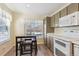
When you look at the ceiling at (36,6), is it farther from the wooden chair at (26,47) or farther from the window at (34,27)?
the window at (34,27)

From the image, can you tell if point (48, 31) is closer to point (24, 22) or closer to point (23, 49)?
point (24, 22)

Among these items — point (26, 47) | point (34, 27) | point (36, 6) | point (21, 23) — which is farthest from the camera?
point (34, 27)

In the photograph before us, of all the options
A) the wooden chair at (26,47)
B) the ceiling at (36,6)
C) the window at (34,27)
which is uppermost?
the ceiling at (36,6)

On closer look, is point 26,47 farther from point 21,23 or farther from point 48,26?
point 21,23

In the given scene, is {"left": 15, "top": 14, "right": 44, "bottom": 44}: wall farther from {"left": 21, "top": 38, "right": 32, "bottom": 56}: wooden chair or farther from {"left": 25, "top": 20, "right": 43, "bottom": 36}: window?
{"left": 21, "top": 38, "right": 32, "bottom": 56}: wooden chair

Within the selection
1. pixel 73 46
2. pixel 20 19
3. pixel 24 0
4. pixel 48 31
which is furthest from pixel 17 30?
pixel 24 0

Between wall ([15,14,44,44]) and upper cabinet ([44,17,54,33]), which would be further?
wall ([15,14,44,44])

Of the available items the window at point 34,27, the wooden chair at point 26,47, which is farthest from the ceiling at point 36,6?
the window at point 34,27

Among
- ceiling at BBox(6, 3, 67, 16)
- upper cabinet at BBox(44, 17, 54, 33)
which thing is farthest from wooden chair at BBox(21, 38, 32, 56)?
upper cabinet at BBox(44, 17, 54, 33)

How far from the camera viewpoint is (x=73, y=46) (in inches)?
85.5

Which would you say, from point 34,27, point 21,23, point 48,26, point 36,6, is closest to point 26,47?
point 36,6

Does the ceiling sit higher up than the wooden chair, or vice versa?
the ceiling

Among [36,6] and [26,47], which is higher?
[36,6]

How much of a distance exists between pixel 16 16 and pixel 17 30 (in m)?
0.81
